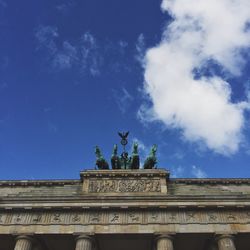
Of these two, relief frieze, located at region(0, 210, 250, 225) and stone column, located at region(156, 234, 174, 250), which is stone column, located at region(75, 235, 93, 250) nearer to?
relief frieze, located at region(0, 210, 250, 225)

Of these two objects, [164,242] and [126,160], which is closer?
[164,242]

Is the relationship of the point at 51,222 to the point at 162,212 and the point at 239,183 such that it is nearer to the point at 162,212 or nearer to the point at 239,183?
the point at 162,212

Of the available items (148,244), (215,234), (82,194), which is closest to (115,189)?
(82,194)

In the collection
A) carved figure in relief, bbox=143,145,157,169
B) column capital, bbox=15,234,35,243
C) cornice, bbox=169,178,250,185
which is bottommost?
column capital, bbox=15,234,35,243

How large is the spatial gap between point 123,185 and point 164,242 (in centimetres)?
506

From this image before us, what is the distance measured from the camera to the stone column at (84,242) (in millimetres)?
23781

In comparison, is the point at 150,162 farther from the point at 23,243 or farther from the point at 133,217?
the point at 23,243

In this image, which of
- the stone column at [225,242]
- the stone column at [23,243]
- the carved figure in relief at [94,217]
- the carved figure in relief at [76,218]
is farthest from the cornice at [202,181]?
the stone column at [23,243]

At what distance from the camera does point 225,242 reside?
23.7 m

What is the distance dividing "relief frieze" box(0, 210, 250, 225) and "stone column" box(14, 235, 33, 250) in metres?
0.98

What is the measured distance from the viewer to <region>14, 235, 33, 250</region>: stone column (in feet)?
78.1

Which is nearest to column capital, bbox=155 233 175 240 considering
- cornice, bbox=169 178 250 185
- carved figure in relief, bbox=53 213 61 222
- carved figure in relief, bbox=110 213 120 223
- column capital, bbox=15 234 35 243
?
carved figure in relief, bbox=110 213 120 223

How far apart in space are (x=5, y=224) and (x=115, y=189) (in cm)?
719

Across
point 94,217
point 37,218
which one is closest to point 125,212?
point 94,217
